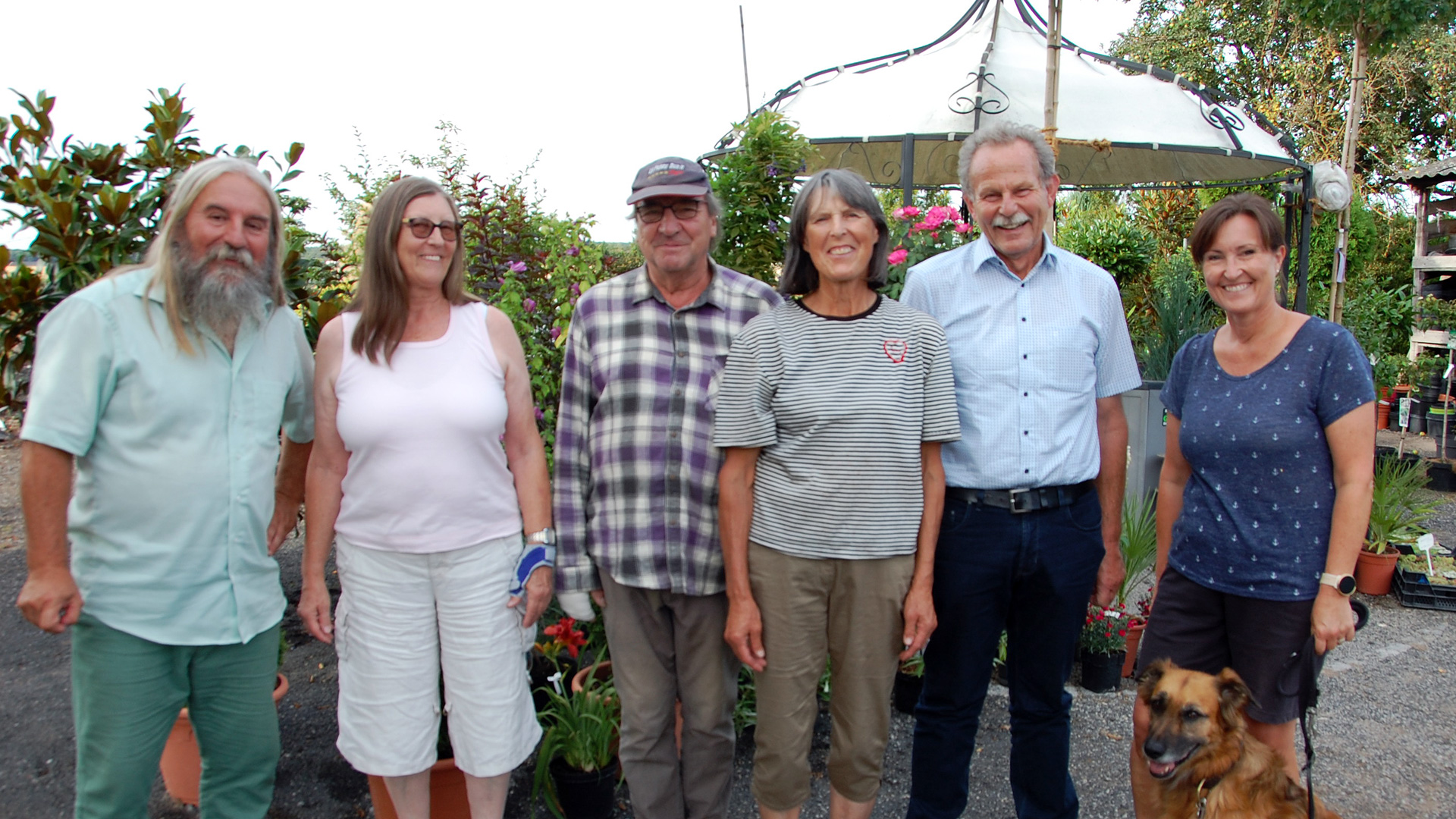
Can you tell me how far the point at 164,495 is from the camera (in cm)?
191

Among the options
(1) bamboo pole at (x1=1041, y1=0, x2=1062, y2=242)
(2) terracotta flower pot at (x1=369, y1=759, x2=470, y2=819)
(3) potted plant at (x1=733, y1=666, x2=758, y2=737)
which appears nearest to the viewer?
(2) terracotta flower pot at (x1=369, y1=759, x2=470, y2=819)

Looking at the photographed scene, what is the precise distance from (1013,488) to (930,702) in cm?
67

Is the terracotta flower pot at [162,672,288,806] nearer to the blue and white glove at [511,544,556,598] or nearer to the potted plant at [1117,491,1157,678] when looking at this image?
the blue and white glove at [511,544,556,598]

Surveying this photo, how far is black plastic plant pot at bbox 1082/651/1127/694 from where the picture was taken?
378 centimetres

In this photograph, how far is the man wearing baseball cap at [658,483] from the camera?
2203mm

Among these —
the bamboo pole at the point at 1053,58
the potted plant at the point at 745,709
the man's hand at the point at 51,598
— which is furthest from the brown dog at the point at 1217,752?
the bamboo pole at the point at 1053,58

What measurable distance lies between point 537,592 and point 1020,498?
1.30 m

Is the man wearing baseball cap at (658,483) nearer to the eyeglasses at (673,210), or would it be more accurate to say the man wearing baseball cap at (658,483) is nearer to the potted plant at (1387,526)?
the eyeglasses at (673,210)

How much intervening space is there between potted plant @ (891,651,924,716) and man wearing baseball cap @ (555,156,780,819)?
1.35m

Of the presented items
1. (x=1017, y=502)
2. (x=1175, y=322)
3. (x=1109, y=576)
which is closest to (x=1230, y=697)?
(x=1109, y=576)

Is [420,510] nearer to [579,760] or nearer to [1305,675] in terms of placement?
[579,760]

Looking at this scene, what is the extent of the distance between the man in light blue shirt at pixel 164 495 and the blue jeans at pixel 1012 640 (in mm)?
1732

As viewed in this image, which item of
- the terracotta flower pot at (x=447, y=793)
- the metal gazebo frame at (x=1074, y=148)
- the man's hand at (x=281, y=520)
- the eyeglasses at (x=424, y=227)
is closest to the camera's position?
the eyeglasses at (x=424, y=227)

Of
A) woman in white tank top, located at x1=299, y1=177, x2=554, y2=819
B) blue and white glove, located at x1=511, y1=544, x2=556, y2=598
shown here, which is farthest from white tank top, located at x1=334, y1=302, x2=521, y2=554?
blue and white glove, located at x1=511, y1=544, x2=556, y2=598
